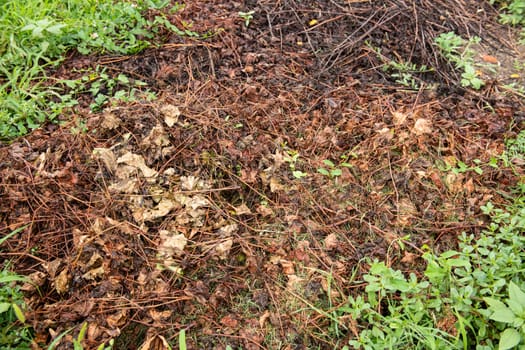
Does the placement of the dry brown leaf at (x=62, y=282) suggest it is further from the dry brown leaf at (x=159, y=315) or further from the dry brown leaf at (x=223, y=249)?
the dry brown leaf at (x=223, y=249)

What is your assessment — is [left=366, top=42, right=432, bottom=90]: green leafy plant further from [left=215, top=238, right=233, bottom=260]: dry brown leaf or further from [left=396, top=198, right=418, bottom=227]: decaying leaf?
[left=215, top=238, right=233, bottom=260]: dry brown leaf

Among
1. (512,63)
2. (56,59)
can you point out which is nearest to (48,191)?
(56,59)

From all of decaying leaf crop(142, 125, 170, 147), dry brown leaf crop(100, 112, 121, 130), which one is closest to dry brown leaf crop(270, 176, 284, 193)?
decaying leaf crop(142, 125, 170, 147)

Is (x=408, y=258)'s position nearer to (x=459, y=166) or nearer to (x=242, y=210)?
(x=459, y=166)

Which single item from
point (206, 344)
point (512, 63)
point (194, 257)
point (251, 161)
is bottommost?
point (206, 344)

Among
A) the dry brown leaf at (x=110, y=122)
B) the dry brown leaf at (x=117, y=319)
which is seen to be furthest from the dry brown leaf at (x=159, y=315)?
the dry brown leaf at (x=110, y=122)

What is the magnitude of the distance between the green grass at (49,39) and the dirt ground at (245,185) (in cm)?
14

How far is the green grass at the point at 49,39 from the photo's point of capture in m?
2.87

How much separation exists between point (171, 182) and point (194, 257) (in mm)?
479

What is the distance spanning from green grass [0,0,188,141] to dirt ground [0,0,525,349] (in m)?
Result: 0.14

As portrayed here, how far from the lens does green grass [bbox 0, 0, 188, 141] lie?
2873 mm

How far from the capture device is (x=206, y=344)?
197 centimetres

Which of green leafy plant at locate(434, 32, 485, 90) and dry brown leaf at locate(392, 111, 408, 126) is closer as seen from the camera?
dry brown leaf at locate(392, 111, 408, 126)

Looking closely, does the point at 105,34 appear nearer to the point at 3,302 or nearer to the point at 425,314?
the point at 3,302
